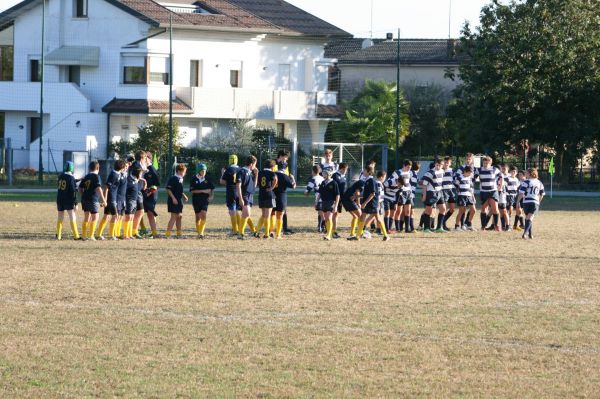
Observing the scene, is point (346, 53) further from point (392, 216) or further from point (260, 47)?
point (392, 216)

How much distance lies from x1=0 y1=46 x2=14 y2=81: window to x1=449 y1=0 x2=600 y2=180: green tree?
22914 mm

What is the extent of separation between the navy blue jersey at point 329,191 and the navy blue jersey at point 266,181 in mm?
1115

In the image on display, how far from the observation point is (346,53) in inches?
3083

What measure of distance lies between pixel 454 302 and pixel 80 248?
359 inches

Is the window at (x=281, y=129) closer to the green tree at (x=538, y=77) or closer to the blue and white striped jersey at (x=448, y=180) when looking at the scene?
the green tree at (x=538, y=77)

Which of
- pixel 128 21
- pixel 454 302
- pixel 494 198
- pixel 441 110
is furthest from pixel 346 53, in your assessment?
pixel 454 302

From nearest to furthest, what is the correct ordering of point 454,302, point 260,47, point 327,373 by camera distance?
point 327,373 → point 454,302 → point 260,47

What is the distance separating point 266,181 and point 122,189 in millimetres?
2950

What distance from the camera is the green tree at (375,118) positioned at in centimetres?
6312

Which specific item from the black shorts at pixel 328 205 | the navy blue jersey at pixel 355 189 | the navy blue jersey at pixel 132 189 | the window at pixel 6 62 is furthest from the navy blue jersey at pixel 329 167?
the window at pixel 6 62

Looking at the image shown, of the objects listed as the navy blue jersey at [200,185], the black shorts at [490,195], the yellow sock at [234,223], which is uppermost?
the navy blue jersey at [200,185]

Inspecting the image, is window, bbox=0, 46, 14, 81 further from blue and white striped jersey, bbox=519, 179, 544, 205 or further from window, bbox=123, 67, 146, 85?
blue and white striped jersey, bbox=519, 179, 544, 205

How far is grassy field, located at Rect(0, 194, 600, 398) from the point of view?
10.3m

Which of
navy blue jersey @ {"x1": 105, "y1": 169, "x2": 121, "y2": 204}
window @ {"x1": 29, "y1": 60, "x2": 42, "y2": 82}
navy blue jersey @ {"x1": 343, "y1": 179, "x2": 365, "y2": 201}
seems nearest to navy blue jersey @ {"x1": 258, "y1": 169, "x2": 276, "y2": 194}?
navy blue jersey @ {"x1": 343, "y1": 179, "x2": 365, "y2": 201}
